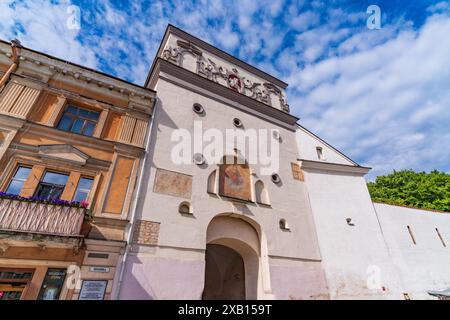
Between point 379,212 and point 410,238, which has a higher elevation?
point 379,212

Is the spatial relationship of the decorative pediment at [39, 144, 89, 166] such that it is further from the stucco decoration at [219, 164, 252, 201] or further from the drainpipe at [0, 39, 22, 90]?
the stucco decoration at [219, 164, 252, 201]

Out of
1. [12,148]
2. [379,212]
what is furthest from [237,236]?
[379,212]

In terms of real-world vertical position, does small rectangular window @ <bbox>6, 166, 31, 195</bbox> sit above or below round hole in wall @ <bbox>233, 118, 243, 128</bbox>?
below

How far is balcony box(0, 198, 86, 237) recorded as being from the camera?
5980 millimetres

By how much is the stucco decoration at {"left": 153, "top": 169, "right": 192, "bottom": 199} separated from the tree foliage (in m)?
24.0

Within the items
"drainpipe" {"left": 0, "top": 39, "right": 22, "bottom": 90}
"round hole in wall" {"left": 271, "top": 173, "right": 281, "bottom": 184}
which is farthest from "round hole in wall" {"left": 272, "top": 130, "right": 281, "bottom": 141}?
"drainpipe" {"left": 0, "top": 39, "right": 22, "bottom": 90}

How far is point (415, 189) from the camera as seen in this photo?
26469 millimetres

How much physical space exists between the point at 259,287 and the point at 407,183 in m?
27.9

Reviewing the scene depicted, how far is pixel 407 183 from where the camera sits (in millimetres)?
27422

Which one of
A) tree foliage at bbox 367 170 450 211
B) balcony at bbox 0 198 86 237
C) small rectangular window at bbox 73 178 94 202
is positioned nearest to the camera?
balcony at bbox 0 198 86 237

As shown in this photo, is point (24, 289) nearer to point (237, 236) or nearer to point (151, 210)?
point (151, 210)

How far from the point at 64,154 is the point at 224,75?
1069cm

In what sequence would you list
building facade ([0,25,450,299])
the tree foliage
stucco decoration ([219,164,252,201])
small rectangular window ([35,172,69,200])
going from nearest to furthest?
building facade ([0,25,450,299]) → small rectangular window ([35,172,69,200]) → stucco decoration ([219,164,252,201]) → the tree foliage

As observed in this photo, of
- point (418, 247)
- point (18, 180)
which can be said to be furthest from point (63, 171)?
point (418, 247)
